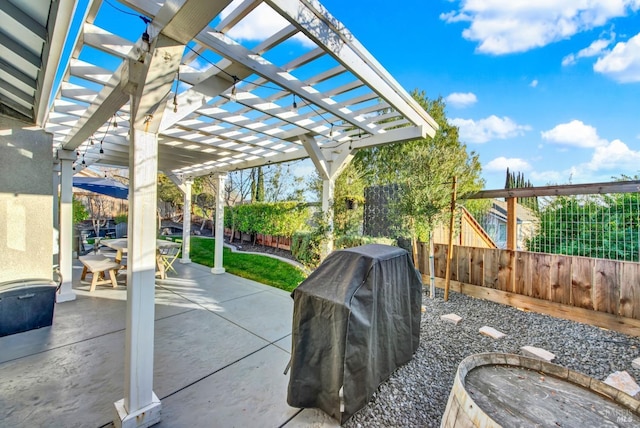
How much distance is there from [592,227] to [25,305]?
7.27m

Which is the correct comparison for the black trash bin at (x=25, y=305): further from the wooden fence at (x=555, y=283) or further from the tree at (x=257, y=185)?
the tree at (x=257, y=185)

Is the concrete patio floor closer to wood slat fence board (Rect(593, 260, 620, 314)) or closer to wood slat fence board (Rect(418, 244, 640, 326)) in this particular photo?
wood slat fence board (Rect(418, 244, 640, 326))

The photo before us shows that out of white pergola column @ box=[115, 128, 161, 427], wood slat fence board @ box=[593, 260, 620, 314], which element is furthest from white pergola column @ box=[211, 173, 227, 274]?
wood slat fence board @ box=[593, 260, 620, 314]

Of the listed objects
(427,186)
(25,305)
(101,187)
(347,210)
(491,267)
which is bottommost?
(25,305)

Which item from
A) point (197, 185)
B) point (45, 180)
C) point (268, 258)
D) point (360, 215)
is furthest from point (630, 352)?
point (197, 185)

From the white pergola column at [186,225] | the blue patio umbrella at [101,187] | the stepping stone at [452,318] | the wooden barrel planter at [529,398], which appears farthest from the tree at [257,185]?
the wooden barrel planter at [529,398]

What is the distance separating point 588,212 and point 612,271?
771 mm

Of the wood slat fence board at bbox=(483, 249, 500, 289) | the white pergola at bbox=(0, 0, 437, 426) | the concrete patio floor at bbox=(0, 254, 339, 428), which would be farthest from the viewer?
the wood slat fence board at bbox=(483, 249, 500, 289)

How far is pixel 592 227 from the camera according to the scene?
341cm

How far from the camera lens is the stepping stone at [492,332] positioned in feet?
10.1

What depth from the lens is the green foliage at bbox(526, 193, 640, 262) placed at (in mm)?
3156

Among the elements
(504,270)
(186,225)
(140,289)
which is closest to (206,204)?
(186,225)

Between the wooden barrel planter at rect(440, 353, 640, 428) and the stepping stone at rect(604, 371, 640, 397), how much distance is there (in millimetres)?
1594

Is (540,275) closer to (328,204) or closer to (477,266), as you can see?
(477,266)
